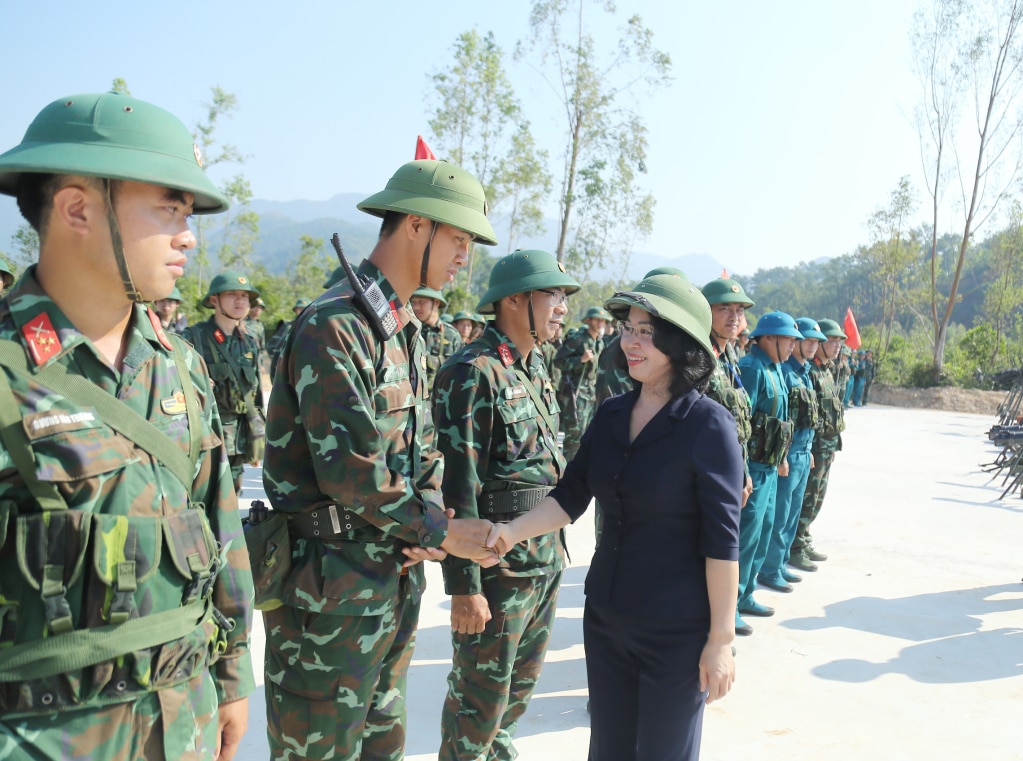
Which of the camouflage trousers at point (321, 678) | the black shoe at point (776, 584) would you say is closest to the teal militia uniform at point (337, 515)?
the camouflage trousers at point (321, 678)

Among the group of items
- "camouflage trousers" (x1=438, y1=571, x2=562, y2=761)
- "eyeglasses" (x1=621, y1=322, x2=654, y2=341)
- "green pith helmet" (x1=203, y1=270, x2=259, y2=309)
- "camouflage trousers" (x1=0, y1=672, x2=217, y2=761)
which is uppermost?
"green pith helmet" (x1=203, y1=270, x2=259, y2=309)

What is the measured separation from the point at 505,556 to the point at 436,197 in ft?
4.37

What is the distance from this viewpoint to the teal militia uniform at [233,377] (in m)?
6.32

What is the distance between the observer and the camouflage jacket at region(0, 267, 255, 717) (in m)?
1.28

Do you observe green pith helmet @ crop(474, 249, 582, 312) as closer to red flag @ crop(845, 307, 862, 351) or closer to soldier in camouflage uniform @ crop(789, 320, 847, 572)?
soldier in camouflage uniform @ crop(789, 320, 847, 572)

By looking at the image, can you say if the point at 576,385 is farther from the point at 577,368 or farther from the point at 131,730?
the point at 131,730

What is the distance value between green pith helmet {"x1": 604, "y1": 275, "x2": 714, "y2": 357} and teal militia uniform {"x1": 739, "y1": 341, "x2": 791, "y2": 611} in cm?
273

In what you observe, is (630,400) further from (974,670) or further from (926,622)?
(926,622)

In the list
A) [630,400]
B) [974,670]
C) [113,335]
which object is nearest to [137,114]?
[113,335]

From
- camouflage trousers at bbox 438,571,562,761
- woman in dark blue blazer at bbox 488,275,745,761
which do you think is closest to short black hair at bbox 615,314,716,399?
woman in dark blue blazer at bbox 488,275,745,761

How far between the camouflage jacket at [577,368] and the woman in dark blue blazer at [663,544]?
7.71 metres

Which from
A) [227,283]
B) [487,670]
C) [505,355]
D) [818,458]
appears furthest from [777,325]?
[227,283]

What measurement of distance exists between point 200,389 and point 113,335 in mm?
228

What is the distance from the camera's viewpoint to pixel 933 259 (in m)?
28.8
